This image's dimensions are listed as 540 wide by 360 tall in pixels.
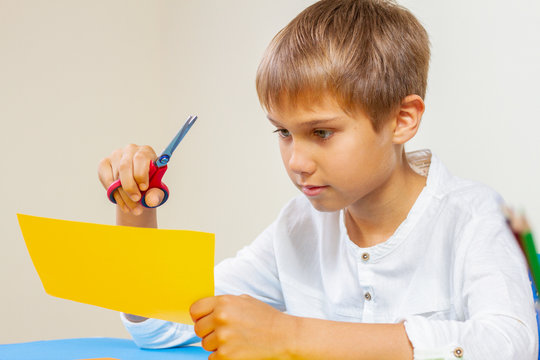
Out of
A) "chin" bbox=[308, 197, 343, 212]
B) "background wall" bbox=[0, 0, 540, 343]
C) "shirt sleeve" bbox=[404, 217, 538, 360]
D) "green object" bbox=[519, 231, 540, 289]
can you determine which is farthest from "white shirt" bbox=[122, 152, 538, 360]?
"background wall" bbox=[0, 0, 540, 343]

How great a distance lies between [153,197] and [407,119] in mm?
327

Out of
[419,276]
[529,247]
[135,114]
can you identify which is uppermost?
[135,114]

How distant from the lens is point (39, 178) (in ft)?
5.71

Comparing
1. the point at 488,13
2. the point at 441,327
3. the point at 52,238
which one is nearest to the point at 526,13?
the point at 488,13

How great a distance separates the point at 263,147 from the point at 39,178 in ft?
2.04

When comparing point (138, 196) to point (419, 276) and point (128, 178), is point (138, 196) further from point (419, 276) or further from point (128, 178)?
point (419, 276)

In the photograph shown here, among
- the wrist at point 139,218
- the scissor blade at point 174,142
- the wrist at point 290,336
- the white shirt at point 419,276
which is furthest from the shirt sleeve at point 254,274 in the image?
the wrist at point 290,336

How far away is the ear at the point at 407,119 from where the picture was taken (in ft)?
2.58

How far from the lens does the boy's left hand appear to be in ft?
1.83

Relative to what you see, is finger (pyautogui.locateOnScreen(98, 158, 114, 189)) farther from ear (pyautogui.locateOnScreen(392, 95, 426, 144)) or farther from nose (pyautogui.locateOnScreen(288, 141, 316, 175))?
ear (pyautogui.locateOnScreen(392, 95, 426, 144))

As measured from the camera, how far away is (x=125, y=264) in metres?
0.61

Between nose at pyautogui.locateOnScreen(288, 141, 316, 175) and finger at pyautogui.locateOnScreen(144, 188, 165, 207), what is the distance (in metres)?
0.17

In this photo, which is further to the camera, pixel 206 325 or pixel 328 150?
Answer: pixel 328 150

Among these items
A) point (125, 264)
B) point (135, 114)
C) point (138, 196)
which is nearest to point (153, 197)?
point (138, 196)
